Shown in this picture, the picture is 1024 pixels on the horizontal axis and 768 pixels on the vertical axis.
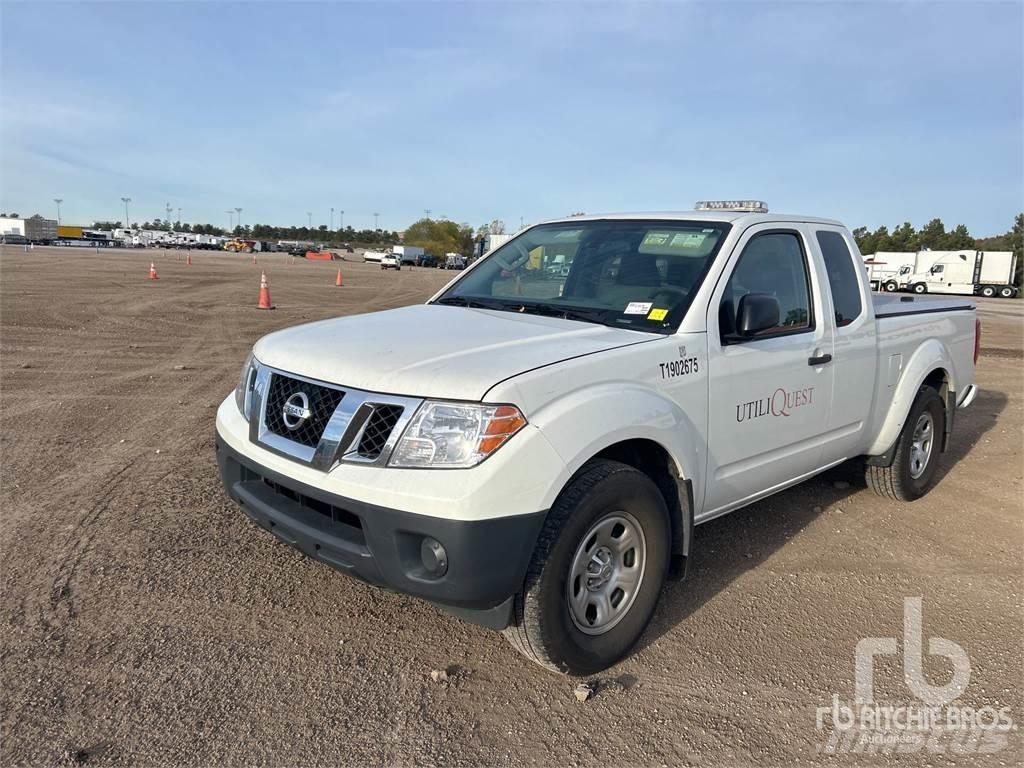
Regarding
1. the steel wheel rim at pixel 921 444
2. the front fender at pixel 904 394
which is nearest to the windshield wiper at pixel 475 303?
the front fender at pixel 904 394

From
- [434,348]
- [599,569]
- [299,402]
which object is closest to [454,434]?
[434,348]

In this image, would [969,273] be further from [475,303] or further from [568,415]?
[568,415]

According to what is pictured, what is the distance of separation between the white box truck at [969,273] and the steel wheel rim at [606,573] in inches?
2037

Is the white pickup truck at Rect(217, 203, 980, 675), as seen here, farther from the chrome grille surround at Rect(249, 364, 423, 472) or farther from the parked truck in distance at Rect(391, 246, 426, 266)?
the parked truck in distance at Rect(391, 246, 426, 266)

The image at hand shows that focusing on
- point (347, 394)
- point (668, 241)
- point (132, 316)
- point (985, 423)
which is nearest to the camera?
point (347, 394)

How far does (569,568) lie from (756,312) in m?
1.48

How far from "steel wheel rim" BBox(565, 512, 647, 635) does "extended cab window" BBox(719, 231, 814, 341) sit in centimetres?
109

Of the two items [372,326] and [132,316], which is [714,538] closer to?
[372,326]

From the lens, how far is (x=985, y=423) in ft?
25.9

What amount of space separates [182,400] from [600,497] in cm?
572

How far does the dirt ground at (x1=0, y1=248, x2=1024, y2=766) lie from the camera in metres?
2.59

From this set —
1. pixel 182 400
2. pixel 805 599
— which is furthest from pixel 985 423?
pixel 182 400

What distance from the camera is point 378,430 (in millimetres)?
2658

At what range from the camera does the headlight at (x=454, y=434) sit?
8.29 feet
